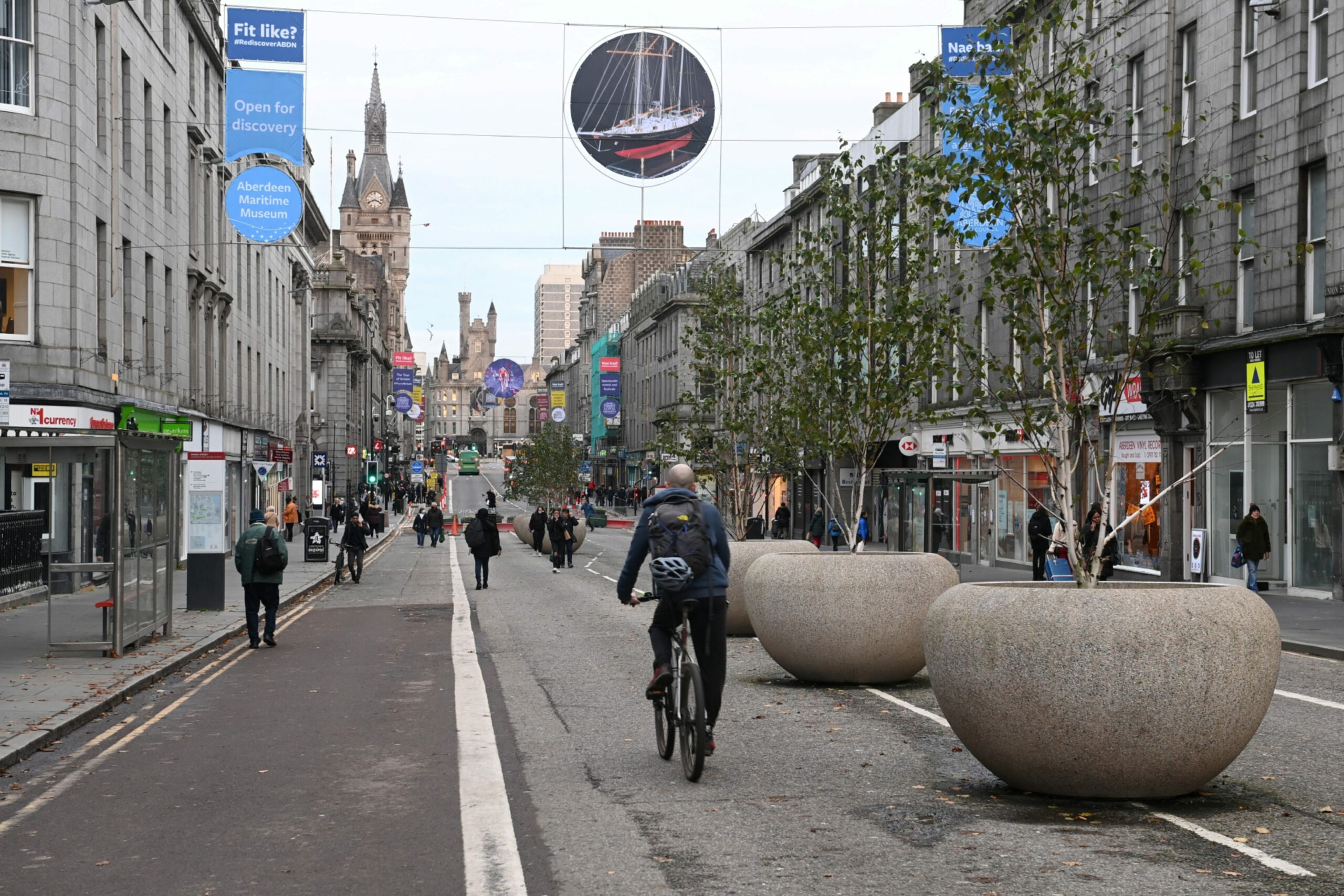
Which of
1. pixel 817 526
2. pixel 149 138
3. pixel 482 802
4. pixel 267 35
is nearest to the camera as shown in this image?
pixel 482 802

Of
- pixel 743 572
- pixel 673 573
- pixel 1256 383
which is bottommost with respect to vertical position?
pixel 743 572

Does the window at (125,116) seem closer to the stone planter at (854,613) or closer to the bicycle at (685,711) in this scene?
the stone planter at (854,613)

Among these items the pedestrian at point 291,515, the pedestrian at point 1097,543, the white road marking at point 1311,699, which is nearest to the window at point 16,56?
the pedestrian at point 1097,543

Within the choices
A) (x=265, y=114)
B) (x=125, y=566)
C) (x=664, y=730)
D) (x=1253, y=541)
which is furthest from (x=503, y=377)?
(x=664, y=730)

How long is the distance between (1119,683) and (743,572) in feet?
37.1

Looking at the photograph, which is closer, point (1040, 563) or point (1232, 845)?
point (1232, 845)

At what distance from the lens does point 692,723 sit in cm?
877

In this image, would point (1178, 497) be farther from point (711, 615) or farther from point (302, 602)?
point (711, 615)

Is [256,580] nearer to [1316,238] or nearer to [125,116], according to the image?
[125,116]

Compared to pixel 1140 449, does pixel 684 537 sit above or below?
below

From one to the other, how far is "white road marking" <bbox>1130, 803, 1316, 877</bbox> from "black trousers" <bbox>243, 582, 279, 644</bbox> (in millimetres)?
12639

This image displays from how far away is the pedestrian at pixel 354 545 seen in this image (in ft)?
112

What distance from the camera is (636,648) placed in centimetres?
1762

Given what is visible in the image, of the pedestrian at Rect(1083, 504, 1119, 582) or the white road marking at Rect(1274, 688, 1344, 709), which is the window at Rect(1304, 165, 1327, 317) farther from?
the white road marking at Rect(1274, 688, 1344, 709)
